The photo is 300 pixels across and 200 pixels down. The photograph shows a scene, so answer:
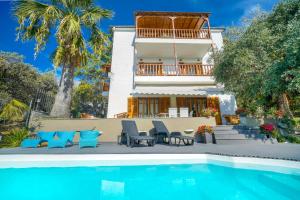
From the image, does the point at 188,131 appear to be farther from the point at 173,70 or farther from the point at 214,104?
the point at 173,70

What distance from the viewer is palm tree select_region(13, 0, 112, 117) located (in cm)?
1397

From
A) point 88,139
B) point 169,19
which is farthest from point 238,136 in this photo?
point 169,19

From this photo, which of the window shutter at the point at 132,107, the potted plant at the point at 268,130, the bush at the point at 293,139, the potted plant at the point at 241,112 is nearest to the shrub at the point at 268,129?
the potted plant at the point at 268,130

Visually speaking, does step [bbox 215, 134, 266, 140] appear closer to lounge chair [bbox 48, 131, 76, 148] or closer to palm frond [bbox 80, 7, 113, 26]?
lounge chair [bbox 48, 131, 76, 148]

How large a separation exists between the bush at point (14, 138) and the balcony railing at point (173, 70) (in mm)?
12196

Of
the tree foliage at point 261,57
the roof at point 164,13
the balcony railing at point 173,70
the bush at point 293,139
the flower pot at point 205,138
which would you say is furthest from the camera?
the roof at point 164,13

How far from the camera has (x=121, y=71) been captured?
21.2 m

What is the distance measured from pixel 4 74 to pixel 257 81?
26.7 meters

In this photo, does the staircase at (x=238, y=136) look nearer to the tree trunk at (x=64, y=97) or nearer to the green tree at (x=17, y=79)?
the tree trunk at (x=64, y=97)

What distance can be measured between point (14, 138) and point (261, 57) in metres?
20.7

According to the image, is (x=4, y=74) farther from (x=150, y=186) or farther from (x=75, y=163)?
(x=150, y=186)

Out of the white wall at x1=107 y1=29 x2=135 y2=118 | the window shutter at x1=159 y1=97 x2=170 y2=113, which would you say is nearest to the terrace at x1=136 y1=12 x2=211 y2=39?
the white wall at x1=107 y1=29 x2=135 y2=118

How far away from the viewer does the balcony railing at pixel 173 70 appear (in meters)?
19.6

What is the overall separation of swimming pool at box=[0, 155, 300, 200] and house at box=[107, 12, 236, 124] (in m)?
10.2
